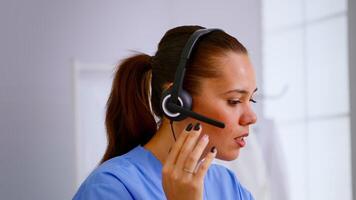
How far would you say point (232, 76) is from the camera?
1.25 metres

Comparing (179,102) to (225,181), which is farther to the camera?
(225,181)

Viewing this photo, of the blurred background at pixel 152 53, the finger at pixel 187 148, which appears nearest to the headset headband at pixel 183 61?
the finger at pixel 187 148

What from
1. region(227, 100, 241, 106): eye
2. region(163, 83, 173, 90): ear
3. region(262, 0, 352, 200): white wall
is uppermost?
region(163, 83, 173, 90): ear

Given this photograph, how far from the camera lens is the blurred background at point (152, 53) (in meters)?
1.73

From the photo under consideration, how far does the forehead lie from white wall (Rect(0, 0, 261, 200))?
68 centimetres

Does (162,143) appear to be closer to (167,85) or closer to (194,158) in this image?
(167,85)

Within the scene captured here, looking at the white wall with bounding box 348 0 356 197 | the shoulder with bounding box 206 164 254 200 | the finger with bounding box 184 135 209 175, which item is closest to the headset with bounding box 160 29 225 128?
the finger with bounding box 184 135 209 175

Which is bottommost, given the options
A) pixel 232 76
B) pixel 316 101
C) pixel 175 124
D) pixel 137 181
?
pixel 316 101

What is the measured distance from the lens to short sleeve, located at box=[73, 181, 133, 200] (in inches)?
46.0

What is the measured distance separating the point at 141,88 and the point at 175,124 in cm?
15

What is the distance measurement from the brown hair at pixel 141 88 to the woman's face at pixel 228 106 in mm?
74

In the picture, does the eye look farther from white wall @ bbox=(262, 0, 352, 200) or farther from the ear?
white wall @ bbox=(262, 0, 352, 200)

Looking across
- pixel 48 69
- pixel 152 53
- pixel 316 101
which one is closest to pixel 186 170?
pixel 48 69

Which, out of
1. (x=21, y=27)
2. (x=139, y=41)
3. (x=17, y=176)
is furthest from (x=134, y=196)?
(x=139, y=41)
